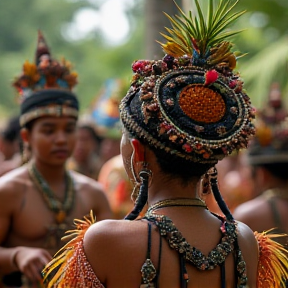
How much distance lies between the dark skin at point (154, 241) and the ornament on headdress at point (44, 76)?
9.67 feet

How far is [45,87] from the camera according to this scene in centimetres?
654

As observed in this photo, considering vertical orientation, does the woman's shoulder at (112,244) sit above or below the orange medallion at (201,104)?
below

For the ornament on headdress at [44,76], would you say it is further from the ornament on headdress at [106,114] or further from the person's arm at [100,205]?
the ornament on headdress at [106,114]

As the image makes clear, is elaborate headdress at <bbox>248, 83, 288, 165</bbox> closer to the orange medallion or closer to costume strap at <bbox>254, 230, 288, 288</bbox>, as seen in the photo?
costume strap at <bbox>254, 230, 288, 288</bbox>

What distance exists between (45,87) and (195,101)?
3.21 m

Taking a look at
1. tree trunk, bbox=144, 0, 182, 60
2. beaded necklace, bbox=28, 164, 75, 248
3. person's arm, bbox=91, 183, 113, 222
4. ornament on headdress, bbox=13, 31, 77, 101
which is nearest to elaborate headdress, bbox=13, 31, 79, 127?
ornament on headdress, bbox=13, 31, 77, 101

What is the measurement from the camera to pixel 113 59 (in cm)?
3484

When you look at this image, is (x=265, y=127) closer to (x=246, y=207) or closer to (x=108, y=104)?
(x=246, y=207)

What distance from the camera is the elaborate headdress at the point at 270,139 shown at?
22.9 feet

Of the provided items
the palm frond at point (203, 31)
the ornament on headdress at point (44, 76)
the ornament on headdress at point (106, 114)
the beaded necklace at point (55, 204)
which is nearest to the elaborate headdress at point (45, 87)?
the ornament on headdress at point (44, 76)

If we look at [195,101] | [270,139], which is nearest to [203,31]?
[195,101]

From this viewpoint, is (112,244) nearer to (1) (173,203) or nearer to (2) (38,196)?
(1) (173,203)

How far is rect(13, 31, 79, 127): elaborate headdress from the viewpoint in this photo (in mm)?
6414

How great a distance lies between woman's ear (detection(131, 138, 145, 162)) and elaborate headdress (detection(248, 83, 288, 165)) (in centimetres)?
347
